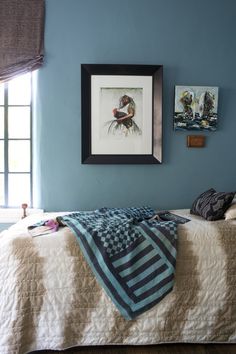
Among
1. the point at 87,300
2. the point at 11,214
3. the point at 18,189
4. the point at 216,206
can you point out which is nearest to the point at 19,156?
the point at 18,189

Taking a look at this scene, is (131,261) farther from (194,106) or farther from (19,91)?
(19,91)

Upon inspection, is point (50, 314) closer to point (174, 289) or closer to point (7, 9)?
point (174, 289)

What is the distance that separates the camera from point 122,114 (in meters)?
2.68

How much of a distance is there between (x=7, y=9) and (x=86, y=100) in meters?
1.03

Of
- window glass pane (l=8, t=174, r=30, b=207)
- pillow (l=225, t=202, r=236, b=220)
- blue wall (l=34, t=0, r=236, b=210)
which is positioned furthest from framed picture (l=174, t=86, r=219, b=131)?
window glass pane (l=8, t=174, r=30, b=207)

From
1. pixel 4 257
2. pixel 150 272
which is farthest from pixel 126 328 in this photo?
pixel 4 257

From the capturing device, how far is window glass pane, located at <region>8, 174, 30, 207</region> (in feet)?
9.36

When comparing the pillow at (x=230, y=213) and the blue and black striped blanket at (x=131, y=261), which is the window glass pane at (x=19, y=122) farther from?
the pillow at (x=230, y=213)

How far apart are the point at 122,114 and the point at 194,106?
25.1 inches

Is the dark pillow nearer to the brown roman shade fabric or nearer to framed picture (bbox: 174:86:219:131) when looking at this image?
framed picture (bbox: 174:86:219:131)

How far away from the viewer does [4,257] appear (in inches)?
64.7

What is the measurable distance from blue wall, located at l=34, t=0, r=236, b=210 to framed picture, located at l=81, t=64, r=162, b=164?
9 centimetres

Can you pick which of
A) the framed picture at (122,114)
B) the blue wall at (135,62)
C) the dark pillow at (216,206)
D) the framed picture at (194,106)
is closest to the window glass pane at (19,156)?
the blue wall at (135,62)

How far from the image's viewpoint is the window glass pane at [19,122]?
9.25 feet
